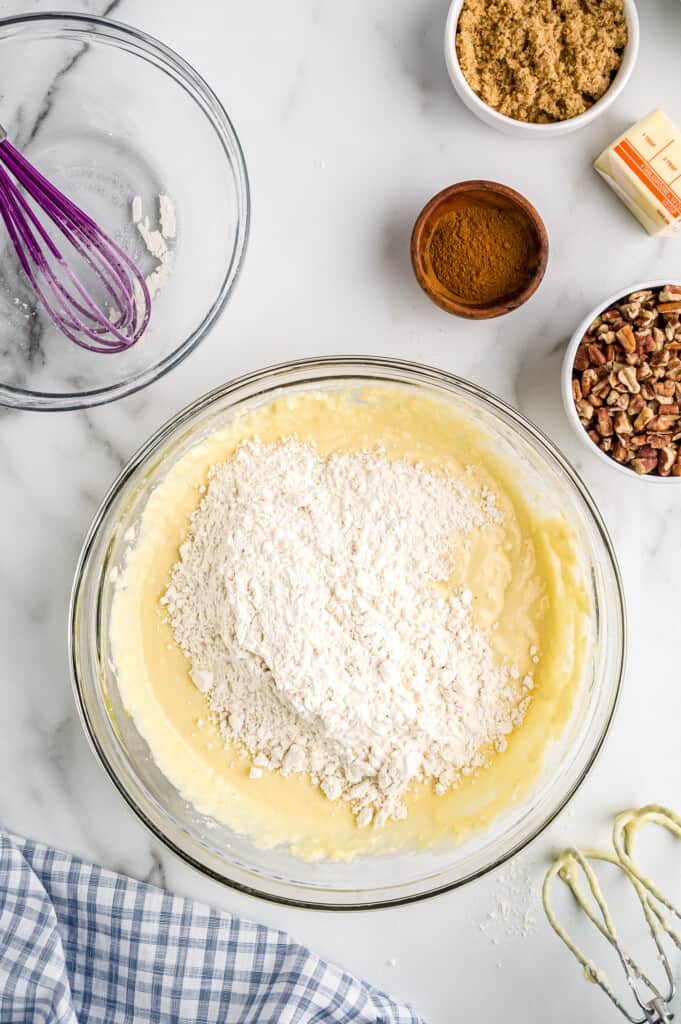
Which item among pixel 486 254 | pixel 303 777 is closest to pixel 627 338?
pixel 486 254

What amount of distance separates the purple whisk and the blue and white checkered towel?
834 millimetres

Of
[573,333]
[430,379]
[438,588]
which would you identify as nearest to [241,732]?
[438,588]

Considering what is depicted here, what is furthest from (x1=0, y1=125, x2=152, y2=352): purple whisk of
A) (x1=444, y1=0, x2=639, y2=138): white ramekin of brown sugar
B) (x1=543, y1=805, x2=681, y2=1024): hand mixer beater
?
(x1=543, y1=805, x2=681, y2=1024): hand mixer beater

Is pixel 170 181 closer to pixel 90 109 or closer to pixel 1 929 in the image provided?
pixel 90 109

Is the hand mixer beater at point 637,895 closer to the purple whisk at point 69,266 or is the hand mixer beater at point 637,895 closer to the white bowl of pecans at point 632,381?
the white bowl of pecans at point 632,381

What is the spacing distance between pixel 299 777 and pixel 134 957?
1.33 ft

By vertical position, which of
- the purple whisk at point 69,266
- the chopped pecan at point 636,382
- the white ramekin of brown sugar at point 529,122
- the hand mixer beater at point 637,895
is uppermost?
the purple whisk at point 69,266

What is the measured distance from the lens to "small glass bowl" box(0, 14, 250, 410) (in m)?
1.27

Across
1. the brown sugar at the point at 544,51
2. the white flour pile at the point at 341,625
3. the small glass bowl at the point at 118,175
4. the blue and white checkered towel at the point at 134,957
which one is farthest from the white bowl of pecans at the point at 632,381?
the blue and white checkered towel at the point at 134,957

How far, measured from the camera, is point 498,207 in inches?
48.9

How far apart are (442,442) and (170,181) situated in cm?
61

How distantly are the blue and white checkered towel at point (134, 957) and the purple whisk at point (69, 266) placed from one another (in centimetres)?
83

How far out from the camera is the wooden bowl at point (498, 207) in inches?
47.7

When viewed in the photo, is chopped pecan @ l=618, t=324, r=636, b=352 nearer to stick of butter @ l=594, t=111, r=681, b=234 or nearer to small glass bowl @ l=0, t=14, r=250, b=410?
stick of butter @ l=594, t=111, r=681, b=234
